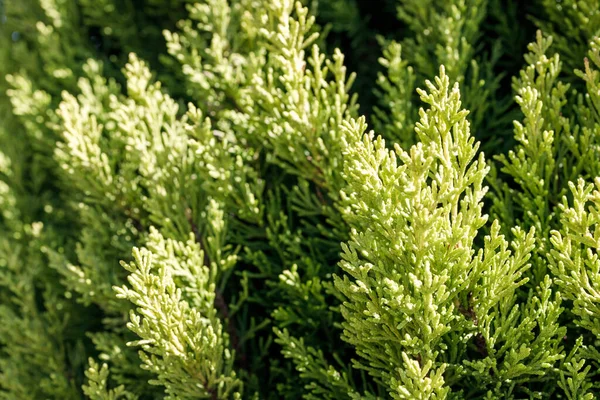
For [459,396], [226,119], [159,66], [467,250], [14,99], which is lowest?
[459,396]

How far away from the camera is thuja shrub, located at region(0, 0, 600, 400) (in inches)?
74.8

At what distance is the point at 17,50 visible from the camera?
4.01 m

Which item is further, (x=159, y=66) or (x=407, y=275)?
(x=159, y=66)

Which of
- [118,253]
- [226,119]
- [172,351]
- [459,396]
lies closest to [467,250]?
[459,396]

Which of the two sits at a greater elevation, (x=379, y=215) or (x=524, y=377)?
(x=379, y=215)

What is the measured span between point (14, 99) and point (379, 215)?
276 cm

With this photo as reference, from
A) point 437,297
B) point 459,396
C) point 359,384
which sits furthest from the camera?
point 359,384

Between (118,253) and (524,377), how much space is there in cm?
208

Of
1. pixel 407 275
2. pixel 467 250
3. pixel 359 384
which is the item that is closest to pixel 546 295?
pixel 467 250

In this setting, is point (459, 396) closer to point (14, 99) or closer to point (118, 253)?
point (118, 253)

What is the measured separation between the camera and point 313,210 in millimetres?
2701

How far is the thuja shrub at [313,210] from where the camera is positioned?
Result: 1899mm

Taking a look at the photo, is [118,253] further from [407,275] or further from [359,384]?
[407,275]

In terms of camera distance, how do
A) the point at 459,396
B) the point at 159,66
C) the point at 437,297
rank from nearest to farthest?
the point at 437,297 → the point at 459,396 → the point at 159,66
